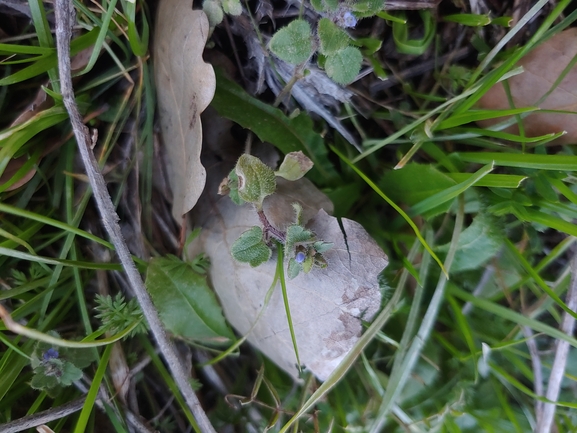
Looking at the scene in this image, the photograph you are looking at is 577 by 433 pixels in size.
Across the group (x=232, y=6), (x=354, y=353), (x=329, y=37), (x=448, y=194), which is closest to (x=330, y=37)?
(x=329, y=37)

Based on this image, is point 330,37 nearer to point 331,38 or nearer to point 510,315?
point 331,38

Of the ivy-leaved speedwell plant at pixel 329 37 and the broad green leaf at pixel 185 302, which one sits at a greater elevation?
the ivy-leaved speedwell plant at pixel 329 37

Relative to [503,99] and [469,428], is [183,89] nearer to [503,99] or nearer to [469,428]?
[503,99]

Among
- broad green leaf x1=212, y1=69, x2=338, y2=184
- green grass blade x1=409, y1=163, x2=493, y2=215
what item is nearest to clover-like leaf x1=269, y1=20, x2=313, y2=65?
broad green leaf x1=212, y1=69, x2=338, y2=184

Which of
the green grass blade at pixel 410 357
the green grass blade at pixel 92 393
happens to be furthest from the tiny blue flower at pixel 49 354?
the green grass blade at pixel 410 357

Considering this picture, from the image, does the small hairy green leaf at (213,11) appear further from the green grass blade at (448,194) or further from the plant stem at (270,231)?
the green grass blade at (448,194)

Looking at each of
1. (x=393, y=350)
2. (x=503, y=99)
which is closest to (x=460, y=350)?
(x=393, y=350)

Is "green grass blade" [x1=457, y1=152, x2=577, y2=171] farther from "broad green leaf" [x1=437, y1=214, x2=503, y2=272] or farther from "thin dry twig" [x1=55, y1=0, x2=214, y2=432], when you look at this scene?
"thin dry twig" [x1=55, y1=0, x2=214, y2=432]
